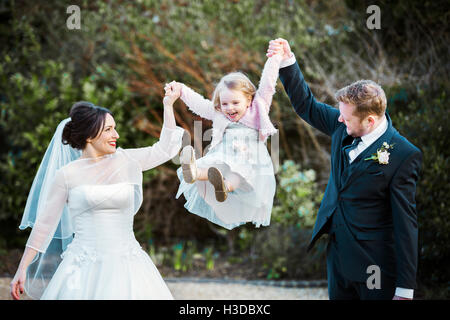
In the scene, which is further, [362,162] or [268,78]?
[268,78]

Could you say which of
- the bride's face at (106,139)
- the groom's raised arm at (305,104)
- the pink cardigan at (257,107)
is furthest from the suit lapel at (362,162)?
the bride's face at (106,139)

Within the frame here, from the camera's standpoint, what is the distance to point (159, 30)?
8.52 metres

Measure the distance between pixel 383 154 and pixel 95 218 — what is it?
1.78 meters

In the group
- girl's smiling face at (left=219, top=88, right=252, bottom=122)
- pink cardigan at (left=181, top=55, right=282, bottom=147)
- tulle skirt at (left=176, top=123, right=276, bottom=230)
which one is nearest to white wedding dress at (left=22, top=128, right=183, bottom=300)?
tulle skirt at (left=176, top=123, right=276, bottom=230)

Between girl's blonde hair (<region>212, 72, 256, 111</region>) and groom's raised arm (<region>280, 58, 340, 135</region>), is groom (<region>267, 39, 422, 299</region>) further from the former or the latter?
girl's blonde hair (<region>212, 72, 256, 111</region>)

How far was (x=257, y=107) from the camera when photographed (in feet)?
11.6

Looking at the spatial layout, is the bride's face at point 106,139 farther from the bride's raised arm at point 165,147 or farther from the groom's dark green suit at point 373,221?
the groom's dark green suit at point 373,221

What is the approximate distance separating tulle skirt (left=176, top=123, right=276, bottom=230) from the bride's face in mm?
592

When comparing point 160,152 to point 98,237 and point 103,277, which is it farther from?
point 103,277

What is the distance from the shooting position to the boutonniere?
Answer: 113 inches

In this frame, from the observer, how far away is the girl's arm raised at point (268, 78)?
3.40 metres

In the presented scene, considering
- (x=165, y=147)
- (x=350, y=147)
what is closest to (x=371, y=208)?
(x=350, y=147)

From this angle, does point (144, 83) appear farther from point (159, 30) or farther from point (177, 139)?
point (177, 139)
